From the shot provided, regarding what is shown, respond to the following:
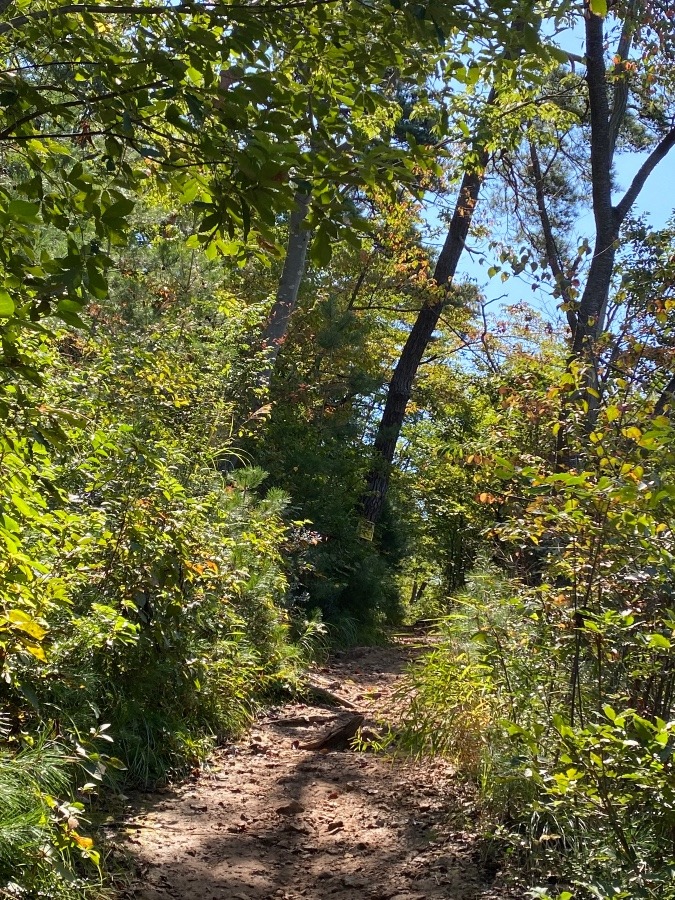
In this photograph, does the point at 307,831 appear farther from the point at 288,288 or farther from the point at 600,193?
the point at 288,288

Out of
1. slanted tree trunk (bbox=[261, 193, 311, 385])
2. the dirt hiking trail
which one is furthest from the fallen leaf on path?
slanted tree trunk (bbox=[261, 193, 311, 385])

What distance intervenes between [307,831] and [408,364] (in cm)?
975

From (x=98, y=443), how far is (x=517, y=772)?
2425mm

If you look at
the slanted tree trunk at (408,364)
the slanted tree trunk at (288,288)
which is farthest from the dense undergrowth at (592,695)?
the slanted tree trunk at (408,364)

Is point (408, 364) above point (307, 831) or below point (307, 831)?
above

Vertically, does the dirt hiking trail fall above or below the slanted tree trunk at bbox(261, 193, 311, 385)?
below

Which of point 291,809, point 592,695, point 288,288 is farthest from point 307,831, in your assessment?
point 288,288

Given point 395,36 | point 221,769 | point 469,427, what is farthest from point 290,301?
point 395,36

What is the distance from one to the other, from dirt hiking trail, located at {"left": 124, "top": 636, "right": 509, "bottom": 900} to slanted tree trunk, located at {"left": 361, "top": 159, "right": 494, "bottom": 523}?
698 cm

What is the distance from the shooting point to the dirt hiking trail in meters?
3.97

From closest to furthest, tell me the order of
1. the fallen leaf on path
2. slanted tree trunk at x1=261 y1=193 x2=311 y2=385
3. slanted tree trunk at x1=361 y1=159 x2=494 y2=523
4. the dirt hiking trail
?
the dirt hiking trail < the fallen leaf on path < slanted tree trunk at x1=261 y1=193 x2=311 y2=385 < slanted tree trunk at x1=361 y1=159 x2=494 y2=523

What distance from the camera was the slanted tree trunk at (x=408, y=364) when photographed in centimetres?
1298

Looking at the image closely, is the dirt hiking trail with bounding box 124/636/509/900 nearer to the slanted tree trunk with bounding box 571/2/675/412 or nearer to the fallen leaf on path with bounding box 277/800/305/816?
the fallen leaf on path with bounding box 277/800/305/816

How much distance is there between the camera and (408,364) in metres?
13.8
